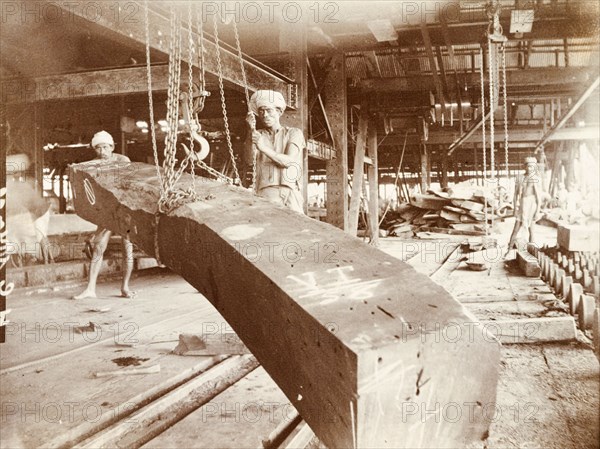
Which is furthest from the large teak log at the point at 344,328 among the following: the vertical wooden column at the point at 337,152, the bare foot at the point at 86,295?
the vertical wooden column at the point at 337,152

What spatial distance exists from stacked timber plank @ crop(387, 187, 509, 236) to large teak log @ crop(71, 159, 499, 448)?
14.7m

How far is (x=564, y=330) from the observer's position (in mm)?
4551

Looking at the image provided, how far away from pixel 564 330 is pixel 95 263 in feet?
19.2

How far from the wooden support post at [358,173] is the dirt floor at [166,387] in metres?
4.02

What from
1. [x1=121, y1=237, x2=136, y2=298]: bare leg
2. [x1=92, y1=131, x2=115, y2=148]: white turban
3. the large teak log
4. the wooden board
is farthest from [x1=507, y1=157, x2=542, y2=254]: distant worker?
the large teak log

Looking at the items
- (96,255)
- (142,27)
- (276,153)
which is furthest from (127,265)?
(276,153)

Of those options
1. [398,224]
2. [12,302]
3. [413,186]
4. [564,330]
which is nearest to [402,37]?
[564,330]

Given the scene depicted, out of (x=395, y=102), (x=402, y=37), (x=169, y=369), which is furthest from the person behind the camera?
(x=395, y=102)

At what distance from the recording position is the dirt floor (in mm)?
2848

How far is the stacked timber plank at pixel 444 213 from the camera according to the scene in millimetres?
16875

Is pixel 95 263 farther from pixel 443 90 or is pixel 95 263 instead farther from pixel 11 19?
pixel 443 90

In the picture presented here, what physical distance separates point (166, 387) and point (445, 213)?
15.1 m

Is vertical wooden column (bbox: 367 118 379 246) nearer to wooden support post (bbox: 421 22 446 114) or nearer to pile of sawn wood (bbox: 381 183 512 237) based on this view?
wooden support post (bbox: 421 22 446 114)

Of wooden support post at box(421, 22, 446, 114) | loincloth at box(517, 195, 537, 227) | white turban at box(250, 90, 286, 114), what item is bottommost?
loincloth at box(517, 195, 537, 227)
